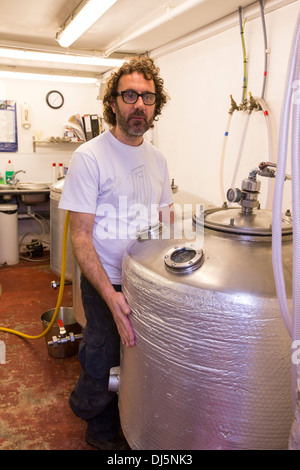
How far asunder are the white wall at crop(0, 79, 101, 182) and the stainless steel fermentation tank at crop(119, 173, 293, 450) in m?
4.00

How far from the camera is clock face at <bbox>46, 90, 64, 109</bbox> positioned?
15.3 feet

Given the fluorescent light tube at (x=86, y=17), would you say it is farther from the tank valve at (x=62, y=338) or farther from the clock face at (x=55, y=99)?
the tank valve at (x=62, y=338)

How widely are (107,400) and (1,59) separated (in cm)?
403

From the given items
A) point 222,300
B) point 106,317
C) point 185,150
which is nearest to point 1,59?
point 185,150

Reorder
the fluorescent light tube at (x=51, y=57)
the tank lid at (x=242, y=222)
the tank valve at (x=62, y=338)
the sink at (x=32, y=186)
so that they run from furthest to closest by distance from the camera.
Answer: the sink at (x=32, y=186) < the fluorescent light tube at (x=51, y=57) < the tank valve at (x=62, y=338) < the tank lid at (x=242, y=222)

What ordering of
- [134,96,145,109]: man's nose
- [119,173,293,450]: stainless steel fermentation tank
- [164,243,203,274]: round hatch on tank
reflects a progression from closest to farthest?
[119,173,293,450]: stainless steel fermentation tank
[164,243,203,274]: round hatch on tank
[134,96,145,109]: man's nose

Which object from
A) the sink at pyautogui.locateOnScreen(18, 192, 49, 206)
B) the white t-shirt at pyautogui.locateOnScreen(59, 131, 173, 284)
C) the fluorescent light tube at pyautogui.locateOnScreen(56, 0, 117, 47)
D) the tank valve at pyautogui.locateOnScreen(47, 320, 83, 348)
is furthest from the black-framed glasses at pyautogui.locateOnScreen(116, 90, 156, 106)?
the sink at pyautogui.locateOnScreen(18, 192, 49, 206)

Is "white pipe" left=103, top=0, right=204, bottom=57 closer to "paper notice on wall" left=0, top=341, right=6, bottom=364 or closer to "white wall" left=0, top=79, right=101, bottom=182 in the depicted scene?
"white wall" left=0, top=79, right=101, bottom=182

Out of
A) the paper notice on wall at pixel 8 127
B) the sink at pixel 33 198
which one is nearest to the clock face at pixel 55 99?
the paper notice on wall at pixel 8 127

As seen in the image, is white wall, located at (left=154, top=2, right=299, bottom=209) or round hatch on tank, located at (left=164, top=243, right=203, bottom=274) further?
white wall, located at (left=154, top=2, right=299, bottom=209)

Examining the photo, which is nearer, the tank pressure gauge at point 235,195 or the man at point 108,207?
the tank pressure gauge at point 235,195

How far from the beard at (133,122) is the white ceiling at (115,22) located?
3.97 ft

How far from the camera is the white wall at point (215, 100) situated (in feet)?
7.53

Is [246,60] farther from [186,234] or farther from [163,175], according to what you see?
[186,234]
